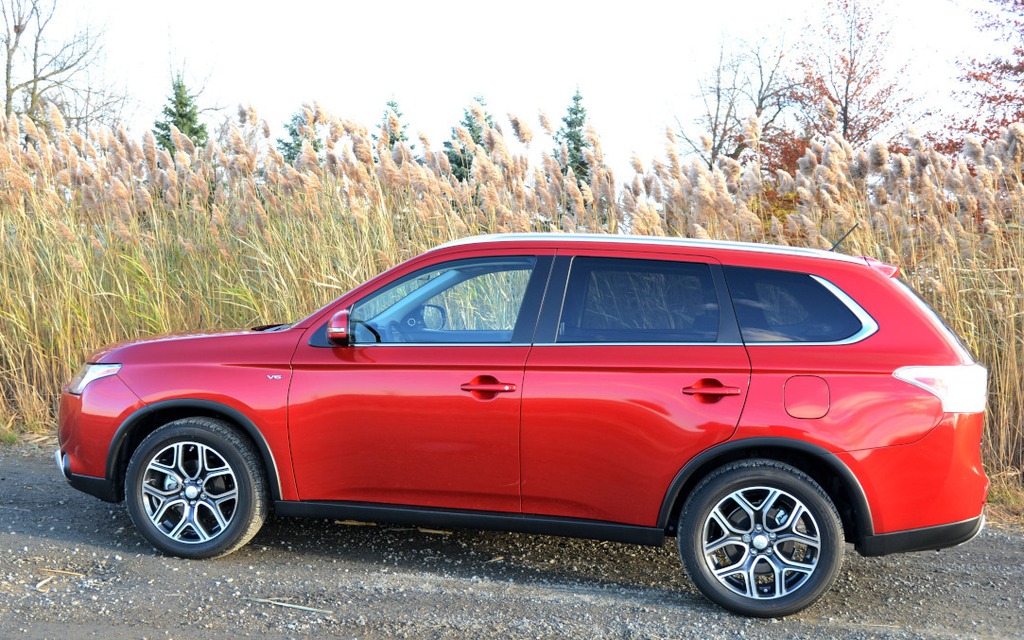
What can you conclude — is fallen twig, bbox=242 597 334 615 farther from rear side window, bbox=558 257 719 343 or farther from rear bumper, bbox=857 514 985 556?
rear bumper, bbox=857 514 985 556

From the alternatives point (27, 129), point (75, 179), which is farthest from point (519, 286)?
point (27, 129)

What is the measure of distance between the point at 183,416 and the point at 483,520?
5.75ft

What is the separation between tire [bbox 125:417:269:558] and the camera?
17.2 ft

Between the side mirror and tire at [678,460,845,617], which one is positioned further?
the side mirror

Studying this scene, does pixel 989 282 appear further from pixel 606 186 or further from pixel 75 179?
pixel 75 179

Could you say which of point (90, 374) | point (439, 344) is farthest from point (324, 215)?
point (439, 344)

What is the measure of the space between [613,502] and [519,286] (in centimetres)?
120

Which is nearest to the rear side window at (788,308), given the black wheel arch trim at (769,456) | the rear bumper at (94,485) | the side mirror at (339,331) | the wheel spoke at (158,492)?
the black wheel arch trim at (769,456)

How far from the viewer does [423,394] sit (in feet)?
16.3

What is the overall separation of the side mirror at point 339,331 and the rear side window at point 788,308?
1923 millimetres

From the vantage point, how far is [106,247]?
9789mm

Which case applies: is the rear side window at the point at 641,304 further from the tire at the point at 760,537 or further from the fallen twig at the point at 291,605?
the fallen twig at the point at 291,605

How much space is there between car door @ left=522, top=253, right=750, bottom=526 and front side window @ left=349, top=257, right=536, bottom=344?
0.86ft

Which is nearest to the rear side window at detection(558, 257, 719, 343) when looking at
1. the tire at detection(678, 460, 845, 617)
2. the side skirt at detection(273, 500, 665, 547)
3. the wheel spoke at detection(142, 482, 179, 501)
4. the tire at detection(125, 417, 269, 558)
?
the tire at detection(678, 460, 845, 617)
